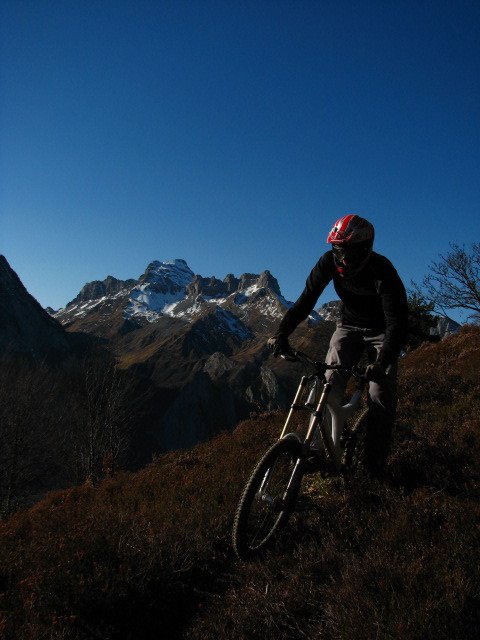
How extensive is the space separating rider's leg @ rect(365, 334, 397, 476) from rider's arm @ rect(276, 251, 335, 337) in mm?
846

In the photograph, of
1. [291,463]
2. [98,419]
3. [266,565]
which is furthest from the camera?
[98,419]

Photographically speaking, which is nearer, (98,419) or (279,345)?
(279,345)

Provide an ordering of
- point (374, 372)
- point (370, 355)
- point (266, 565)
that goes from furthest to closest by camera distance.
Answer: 1. point (370, 355)
2. point (374, 372)
3. point (266, 565)

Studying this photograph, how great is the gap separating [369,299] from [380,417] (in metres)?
1.37

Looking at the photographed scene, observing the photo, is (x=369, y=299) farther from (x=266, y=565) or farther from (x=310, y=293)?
(x=266, y=565)

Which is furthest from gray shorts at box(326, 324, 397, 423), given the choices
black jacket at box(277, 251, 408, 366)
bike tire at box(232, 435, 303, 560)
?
bike tire at box(232, 435, 303, 560)

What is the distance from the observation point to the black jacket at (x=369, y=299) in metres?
4.50

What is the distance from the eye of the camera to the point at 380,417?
16.3ft

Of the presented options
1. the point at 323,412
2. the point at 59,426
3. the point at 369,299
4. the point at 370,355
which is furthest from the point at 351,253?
the point at 59,426

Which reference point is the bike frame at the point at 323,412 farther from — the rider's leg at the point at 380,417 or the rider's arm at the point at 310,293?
the rider's arm at the point at 310,293

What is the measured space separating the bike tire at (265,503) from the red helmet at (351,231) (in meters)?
2.06

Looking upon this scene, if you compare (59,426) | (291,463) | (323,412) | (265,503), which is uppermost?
(323,412)

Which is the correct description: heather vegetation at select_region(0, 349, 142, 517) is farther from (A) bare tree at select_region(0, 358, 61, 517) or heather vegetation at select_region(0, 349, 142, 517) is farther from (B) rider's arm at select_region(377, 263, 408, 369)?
(B) rider's arm at select_region(377, 263, 408, 369)

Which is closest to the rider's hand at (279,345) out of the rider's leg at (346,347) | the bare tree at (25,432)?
the rider's leg at (346,347)
